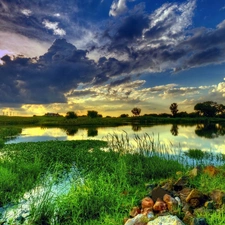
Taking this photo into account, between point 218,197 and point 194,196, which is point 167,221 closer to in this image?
point 194,196

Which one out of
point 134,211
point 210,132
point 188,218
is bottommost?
point 210,132

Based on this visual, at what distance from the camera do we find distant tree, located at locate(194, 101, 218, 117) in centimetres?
8306

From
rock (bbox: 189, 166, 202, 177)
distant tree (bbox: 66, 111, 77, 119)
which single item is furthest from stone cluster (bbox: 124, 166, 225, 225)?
distant tree (bbox: 66, 111, 77, 119)

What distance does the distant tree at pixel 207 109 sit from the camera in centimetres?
8306

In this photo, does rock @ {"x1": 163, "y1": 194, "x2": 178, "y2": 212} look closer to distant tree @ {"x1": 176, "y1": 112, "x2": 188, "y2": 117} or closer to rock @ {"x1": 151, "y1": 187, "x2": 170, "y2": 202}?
rock @ {"x1": 151, "y1": 187, "x2": 170, "y2": 202}

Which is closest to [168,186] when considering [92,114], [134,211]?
[134,211]

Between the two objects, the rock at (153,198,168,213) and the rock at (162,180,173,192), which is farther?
the rock at (162,180,173,192)

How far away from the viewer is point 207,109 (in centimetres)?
8288

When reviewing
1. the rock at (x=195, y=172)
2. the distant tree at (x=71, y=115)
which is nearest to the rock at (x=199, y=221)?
the rock at (x=195, y=172)

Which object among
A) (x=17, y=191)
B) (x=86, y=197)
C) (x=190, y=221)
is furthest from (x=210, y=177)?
(x=17, y=191)

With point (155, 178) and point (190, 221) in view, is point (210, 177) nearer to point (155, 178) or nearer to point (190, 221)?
point (155, 178)

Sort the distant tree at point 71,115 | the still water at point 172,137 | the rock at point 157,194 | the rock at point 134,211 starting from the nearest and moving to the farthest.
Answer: the rock at point 134,211 → the rock at point 157,194 → the still water at point 172,137 → the distant tree at point 71,115

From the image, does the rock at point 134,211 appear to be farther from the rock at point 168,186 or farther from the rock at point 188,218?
the rock at point 168,186

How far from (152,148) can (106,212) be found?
6054 millimetres
